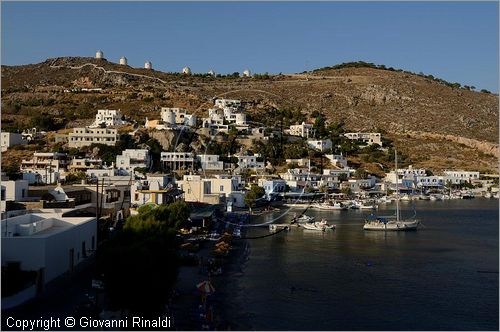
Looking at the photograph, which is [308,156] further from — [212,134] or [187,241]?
[187,241]

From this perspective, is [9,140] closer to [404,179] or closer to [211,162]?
[211,162]

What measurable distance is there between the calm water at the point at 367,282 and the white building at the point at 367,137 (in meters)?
31.1

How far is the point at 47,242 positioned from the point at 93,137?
101 ft

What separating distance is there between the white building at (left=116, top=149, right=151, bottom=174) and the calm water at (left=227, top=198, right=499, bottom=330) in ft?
48.4

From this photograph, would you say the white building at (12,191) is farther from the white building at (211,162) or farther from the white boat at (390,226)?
the white building at (211,162)

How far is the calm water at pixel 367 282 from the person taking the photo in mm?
10742

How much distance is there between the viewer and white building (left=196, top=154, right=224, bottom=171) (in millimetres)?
38906

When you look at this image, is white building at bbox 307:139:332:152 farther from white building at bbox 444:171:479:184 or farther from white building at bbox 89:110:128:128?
white building at bbox 89:110:128:128

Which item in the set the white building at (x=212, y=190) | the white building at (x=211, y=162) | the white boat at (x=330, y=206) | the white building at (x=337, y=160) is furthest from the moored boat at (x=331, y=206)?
the white building at (x=337, y=160)

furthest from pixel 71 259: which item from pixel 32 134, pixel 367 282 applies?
pixel 32 134

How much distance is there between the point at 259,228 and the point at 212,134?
20.8 m

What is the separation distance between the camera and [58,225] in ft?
41.4

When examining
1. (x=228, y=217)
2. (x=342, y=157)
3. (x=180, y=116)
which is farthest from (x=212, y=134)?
(x=228, y=217)

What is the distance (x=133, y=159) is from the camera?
36.4 metres
